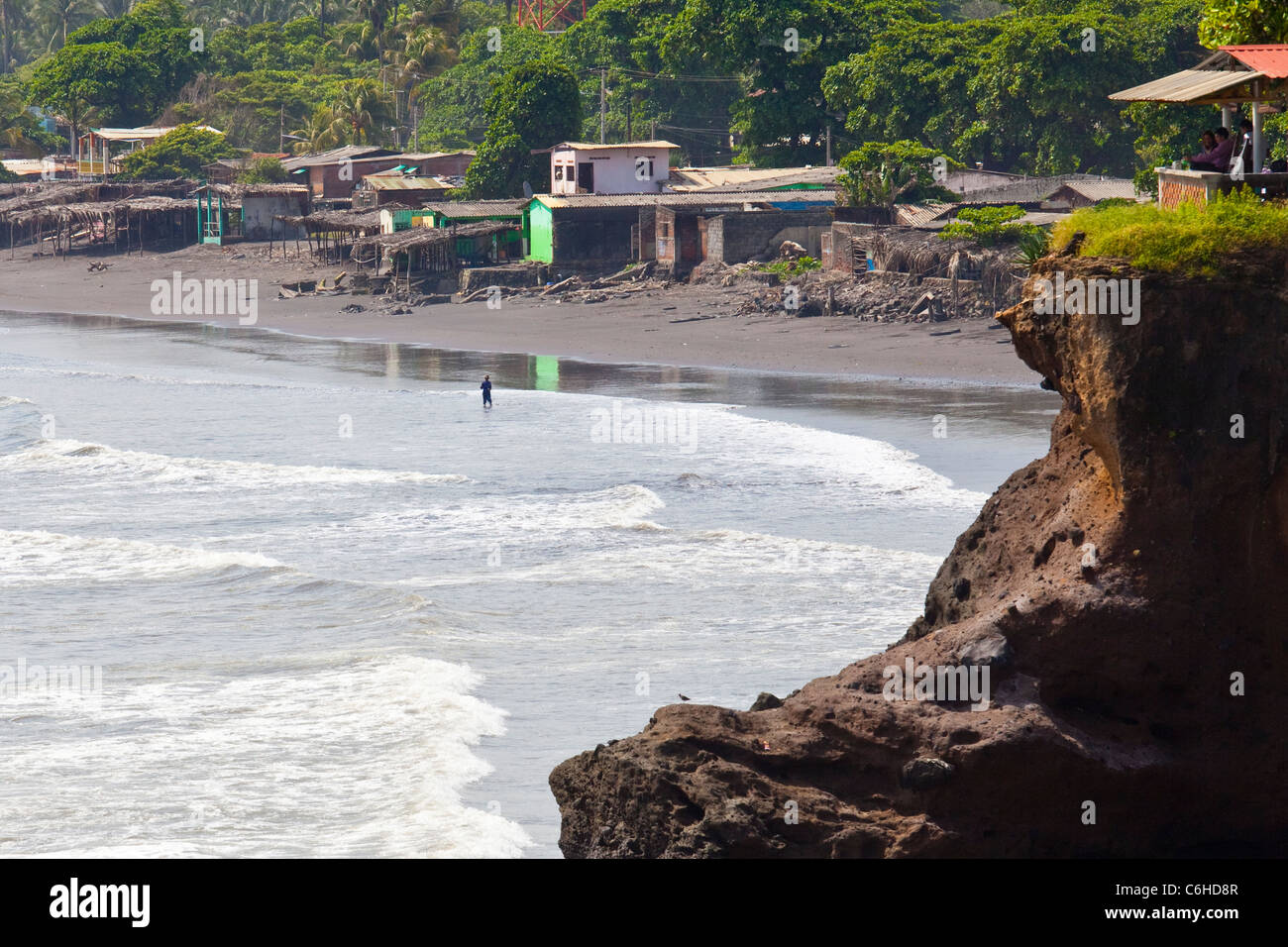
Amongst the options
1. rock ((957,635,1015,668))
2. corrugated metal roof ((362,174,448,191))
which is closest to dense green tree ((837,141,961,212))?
corrugated metal roof ((362,174,448,191))

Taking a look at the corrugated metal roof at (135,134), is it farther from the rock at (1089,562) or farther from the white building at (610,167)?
the rock at (1089,562)

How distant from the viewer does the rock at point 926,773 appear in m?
9.99

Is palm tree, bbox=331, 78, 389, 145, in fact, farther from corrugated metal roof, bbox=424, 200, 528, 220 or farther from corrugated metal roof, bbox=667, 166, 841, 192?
corrugated metal roof, bbox=667, 166, 841, 192

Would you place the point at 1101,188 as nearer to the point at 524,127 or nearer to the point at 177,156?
the point at 524,127

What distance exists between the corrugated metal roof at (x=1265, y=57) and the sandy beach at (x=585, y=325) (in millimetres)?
26355

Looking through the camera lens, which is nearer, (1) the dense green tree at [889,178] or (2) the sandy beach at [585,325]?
(2) the sandy beach at [585,325]

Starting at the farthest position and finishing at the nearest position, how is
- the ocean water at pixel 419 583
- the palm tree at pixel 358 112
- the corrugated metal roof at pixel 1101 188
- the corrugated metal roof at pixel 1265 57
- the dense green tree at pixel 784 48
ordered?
the palm tree at pixel 358 112
the dense green tree at pixel 784 48
the corrugated metal roof at pixel 1101 188
the ocean water at pixel 419 583
the corrugated metal roof at pixel 1265 57

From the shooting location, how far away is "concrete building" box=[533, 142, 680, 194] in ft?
210

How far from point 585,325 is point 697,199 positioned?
8988 mm

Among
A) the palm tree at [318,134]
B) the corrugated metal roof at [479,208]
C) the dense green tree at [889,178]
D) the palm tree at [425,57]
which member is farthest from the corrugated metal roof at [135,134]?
the dense green tree at [889,178]

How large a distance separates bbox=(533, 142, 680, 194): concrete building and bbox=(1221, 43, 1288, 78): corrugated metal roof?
52.5 m

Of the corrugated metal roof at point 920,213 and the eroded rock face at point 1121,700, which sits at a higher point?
the corrugated metal roof at point 920,213
